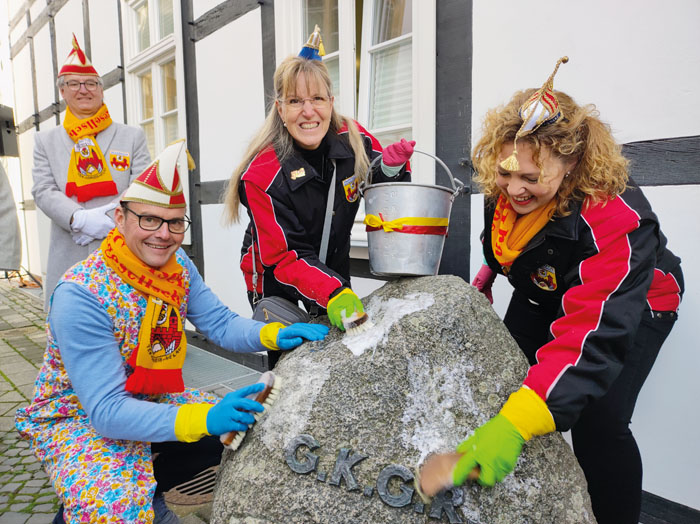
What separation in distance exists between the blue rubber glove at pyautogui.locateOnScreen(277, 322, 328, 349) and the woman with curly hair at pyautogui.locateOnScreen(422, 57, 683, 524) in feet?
2.02

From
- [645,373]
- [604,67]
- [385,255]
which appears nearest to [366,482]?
[385,255]

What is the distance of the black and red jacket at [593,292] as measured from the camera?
51.3 inches

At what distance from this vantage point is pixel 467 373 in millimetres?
1401

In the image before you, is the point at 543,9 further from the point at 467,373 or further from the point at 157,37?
the point at 157,37

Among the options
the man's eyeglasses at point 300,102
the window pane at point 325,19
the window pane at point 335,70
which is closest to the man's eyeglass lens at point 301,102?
the man's eyeglasses at point 300,102

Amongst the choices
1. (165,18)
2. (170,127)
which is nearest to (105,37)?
(165,18)

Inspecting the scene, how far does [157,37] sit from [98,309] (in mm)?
5095

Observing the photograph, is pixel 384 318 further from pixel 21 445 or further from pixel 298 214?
pixel 21 445

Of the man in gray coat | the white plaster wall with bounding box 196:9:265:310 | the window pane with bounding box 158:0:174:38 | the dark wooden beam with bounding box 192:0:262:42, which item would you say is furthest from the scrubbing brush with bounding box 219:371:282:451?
the window pane with bounding box 158:0:174:38

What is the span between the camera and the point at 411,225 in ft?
5.45

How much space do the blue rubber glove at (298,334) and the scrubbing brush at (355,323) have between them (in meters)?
0.12

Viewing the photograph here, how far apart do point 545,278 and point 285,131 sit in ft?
3.89

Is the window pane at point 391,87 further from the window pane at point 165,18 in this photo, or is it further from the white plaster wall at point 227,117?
the window pane at point 165,18

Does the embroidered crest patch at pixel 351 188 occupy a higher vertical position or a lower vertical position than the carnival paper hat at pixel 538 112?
lower
